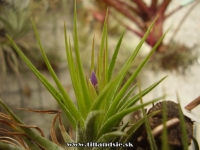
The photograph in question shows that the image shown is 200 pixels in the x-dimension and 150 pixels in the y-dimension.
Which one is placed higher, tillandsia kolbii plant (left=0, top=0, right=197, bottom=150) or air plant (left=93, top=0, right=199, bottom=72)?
air plant (left=93, top=0, right=199, bottom=72)

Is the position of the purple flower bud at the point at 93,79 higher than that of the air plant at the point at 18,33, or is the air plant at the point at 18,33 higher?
the air plant at the point at 18,33

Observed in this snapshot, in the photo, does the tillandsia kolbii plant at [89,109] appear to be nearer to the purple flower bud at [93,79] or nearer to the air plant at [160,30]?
the purple flower bud at [93,79]

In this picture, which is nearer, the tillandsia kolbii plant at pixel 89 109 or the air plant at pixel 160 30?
the tillandsia kolbii plant at pixel 89 109

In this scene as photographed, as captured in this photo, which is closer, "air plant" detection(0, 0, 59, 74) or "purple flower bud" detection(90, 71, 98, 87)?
"purple flower bud" detection(90, 71, 98, 87)

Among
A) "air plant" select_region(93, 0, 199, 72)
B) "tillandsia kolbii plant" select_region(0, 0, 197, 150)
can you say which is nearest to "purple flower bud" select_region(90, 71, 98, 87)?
"tillandsia kolbii plant" select_region(0, 0, 197, 150)

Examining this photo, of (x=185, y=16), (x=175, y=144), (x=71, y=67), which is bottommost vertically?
(x=175, y=144)

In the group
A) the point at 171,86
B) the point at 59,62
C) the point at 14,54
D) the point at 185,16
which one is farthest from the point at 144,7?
the point at 14,54

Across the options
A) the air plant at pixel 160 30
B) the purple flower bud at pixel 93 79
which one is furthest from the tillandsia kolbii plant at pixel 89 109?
the air plant at pixel 160 30

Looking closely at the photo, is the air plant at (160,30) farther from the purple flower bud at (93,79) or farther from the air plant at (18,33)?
the purple flower bud at (93,79)

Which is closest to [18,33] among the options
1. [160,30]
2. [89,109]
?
[160,30]

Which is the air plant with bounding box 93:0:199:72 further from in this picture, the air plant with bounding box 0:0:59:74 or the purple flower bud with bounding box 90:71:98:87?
the purple flower bud with bounding box 90:71:98:87

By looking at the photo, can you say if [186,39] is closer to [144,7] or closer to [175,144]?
[144,7]
